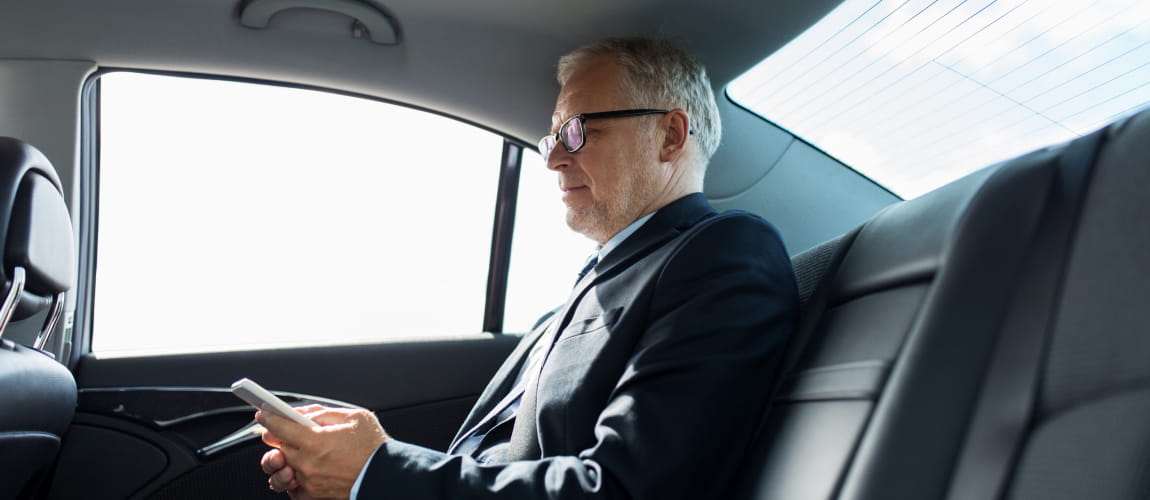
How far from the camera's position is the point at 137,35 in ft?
6.12

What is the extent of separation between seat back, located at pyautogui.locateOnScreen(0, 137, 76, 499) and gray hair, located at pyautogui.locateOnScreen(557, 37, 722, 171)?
1.06 m

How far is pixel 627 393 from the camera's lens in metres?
1.09

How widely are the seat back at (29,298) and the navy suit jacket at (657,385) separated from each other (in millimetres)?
653

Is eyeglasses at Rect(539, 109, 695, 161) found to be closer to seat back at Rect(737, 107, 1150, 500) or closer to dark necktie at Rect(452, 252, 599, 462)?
dark necktie at Rect(452, 252, 599, 462)

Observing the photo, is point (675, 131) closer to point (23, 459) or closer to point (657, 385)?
point (657, 385)

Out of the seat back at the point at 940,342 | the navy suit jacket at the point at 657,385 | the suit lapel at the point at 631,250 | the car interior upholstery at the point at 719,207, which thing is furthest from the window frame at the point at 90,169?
the seat back at the point at 940,342

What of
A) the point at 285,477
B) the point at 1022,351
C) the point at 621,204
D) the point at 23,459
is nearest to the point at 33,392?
the point at 23,459

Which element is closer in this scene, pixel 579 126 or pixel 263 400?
pixel 263 400

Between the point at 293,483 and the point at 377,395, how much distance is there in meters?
0.98

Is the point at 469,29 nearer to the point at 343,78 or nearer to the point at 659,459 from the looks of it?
the point at 343,78

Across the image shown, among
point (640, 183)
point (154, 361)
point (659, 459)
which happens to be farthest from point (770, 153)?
point (154, 361)

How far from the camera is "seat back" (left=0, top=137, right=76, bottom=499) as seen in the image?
4.10ft

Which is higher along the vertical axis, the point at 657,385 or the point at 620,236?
the point at 620,236

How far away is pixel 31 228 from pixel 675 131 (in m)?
1.20
